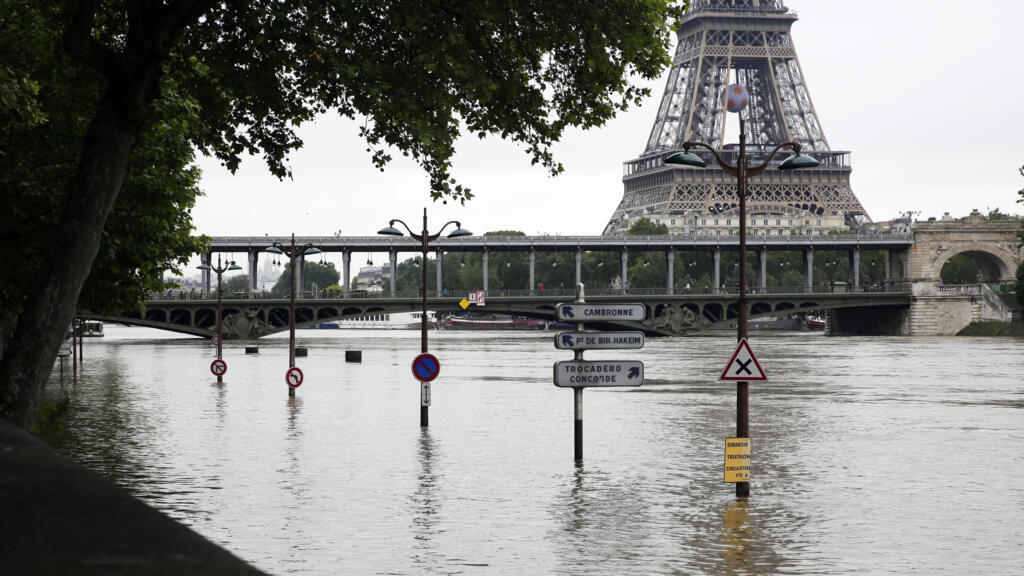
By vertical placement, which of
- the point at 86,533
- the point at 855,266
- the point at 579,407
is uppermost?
the point at 855,266

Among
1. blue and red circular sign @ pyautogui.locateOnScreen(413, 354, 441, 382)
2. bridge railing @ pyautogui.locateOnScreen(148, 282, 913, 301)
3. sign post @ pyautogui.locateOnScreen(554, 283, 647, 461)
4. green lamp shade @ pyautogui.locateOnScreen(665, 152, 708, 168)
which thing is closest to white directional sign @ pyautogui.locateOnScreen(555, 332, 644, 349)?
sign post @ pyautogui.locateOnScreen(554, 283, 647, 461)

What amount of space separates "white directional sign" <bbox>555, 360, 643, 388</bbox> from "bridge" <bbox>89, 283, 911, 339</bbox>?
8634cm

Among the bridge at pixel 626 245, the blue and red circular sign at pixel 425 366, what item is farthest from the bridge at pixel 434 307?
the blue and red circular sign at pixel 425 366

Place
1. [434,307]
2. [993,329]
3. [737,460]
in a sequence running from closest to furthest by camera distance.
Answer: [737,460] < [434,307] < [993,329]

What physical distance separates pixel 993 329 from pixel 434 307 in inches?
2274

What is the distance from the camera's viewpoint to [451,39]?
15.4m

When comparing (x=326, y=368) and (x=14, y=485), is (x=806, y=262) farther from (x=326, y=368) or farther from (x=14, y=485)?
(x=14, y=485)

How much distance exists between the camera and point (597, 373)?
20.6 metres

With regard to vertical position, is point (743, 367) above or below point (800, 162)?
below

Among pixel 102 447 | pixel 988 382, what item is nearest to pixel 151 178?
pixel 102 447

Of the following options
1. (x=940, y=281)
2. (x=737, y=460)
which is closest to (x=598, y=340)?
(x=737, y=460)

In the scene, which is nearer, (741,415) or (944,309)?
(741,415)

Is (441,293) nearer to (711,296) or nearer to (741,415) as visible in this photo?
(711,296)

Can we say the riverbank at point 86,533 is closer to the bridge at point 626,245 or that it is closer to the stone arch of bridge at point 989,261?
the bridge at point 626,245
